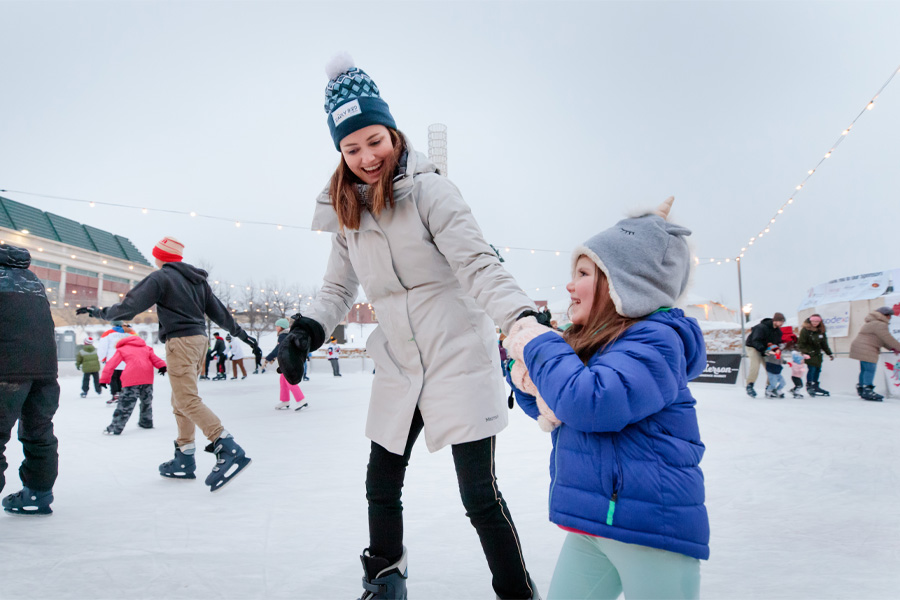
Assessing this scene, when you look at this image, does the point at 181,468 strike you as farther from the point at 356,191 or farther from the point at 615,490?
the point at 615,490

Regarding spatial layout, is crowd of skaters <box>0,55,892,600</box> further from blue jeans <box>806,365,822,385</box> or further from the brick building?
the brick building

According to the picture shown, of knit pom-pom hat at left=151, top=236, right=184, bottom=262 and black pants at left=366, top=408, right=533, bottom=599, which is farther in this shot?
knit pom-pom hat at left=151, top=236, right=184, bottom=262

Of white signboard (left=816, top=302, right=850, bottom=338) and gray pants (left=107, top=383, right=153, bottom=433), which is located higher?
white signboard (left=816, top=302, right=850, bottom=338)

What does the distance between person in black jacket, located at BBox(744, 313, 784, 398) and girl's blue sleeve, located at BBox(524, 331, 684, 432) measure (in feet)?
25.9

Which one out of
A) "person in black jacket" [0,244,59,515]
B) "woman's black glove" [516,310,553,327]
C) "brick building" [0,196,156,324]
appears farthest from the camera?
"brick building" [0,196,156,324]

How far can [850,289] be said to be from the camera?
40.1 feet

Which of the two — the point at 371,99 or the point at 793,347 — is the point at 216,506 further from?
the point at 793,347

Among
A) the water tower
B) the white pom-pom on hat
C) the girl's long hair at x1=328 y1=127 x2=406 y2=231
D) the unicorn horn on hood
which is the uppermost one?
the water tower

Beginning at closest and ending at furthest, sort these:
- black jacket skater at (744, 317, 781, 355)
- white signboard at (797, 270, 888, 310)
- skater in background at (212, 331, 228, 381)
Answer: black jacket skater at (744, 317, 781, 355), white signboard at (797, 270, 888, 310), skater in background at (212, 331, 228, 381)

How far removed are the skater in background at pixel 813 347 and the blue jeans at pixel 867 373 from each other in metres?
0.57

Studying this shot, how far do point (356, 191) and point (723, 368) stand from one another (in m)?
10.1

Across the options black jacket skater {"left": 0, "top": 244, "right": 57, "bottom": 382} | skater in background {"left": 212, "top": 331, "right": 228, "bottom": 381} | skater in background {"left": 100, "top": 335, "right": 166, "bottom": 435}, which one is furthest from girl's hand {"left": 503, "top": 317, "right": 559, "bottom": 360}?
skater in background {"left": 212, "top": 331, "right": 228, "bottom": 381}

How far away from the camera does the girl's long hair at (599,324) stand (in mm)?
1119

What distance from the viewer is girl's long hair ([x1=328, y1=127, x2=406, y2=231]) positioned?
5.03ft
